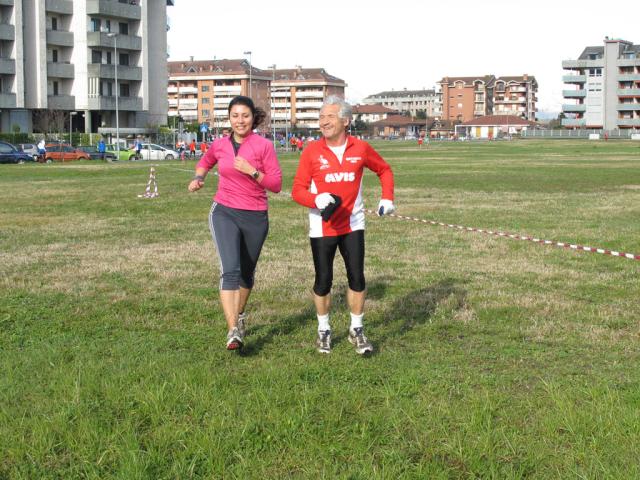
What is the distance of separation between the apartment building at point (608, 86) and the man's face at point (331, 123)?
147 m

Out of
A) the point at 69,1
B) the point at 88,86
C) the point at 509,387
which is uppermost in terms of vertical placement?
the point at 69,1

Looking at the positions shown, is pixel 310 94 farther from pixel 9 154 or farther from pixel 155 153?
pixel 9 154

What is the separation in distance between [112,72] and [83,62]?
273 cm

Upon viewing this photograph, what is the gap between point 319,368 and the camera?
597 cm

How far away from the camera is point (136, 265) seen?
11.1 m

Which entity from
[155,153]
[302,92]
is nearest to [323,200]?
[155,153]

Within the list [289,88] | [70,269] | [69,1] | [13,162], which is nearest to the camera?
[70,269]

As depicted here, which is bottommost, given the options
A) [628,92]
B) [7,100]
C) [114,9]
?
[7,100]

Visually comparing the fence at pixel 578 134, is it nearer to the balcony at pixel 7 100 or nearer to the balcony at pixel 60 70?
the balcony at pixel 60 70

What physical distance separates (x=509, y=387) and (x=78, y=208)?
16.1 meters

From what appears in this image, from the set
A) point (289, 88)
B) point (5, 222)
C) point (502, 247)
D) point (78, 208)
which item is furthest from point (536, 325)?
point (289, 88)

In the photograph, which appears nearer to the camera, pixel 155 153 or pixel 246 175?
pixel 246 175

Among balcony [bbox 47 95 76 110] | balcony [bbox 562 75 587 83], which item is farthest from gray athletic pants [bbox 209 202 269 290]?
balcony [bbox 562 75 587 83]

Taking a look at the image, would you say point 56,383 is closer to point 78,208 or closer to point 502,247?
point 502,247
